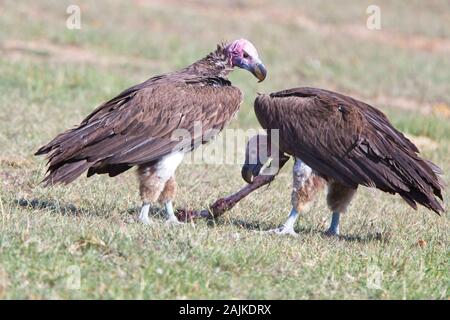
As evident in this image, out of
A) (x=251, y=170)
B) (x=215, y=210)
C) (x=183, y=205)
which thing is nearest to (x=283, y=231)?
(x=215, y=210)

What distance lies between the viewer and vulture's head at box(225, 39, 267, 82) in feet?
26.4

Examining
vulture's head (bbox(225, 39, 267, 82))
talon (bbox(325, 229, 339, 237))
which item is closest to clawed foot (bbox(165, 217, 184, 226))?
talon (bbox(325, 229, 339, 237))

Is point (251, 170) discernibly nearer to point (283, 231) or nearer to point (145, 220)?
point (283, 231)

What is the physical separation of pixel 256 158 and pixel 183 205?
2.55 feet

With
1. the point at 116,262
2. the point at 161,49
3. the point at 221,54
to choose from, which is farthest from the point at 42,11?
the point at 116,262

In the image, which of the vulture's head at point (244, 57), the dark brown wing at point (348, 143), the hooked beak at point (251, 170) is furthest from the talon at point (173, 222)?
the vulture's head at point (244, 57)

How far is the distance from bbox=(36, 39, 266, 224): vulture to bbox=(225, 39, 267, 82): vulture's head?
61 cm

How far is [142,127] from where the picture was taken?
7090 millimetres

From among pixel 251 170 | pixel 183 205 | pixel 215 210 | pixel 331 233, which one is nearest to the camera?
pixel 331 233

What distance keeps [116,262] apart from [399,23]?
20.1m

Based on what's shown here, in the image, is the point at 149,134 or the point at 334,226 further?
the point at 334,226

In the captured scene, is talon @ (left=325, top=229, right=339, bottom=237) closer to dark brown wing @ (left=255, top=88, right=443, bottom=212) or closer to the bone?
dark brown wing @ (left=255, top=88, right=443, bottom=212)

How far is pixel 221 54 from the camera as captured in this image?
8.05 m

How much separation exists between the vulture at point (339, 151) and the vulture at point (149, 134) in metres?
0.48
